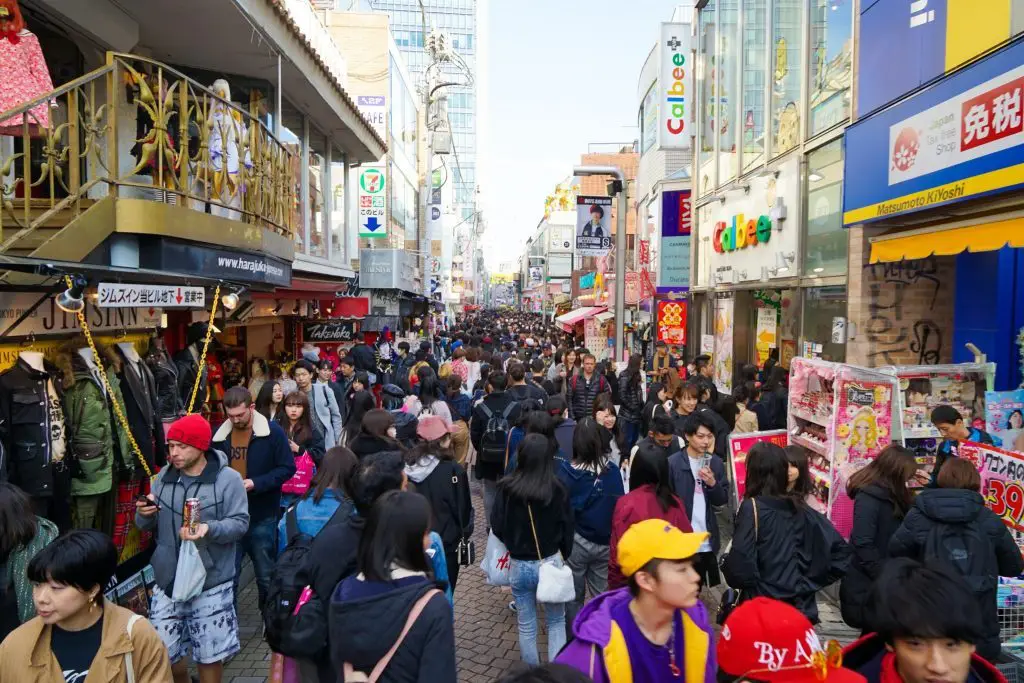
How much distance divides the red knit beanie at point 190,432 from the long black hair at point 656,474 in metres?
2.62

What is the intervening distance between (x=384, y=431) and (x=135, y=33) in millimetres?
6377

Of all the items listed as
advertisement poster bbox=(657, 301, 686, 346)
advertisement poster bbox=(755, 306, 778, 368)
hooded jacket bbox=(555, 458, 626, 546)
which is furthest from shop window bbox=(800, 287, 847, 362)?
advertisement poster bbox=(657, 301, 686, 346)

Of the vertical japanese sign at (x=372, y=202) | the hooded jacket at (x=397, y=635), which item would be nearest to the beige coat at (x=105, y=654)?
the hooded jacket at (x=397, y=635)

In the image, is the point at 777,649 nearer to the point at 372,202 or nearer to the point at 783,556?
the point at 783,556

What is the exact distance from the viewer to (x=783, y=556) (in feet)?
12.3

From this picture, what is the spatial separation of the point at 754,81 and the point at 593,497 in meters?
13.3

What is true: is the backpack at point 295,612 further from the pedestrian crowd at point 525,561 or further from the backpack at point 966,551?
the backpack at point 966,551

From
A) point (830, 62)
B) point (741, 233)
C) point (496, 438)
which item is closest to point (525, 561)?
point (496, 438)

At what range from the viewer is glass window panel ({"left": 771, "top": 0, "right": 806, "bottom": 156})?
42.8ft

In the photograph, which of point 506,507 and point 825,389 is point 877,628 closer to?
point 506,507

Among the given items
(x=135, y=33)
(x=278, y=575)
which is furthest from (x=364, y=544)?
(x=135, y=33)

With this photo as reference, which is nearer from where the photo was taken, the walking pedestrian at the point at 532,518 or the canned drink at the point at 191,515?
the canned drink at the point at 191,515

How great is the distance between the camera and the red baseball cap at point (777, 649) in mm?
2348

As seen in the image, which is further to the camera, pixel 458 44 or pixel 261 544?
pixel 458 44
